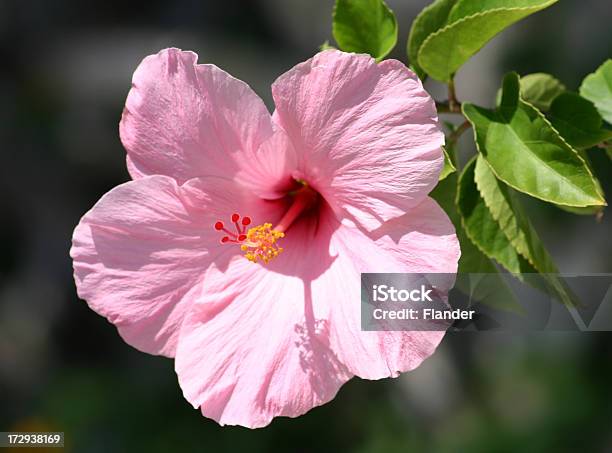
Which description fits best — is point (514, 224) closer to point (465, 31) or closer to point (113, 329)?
point (465, 31)

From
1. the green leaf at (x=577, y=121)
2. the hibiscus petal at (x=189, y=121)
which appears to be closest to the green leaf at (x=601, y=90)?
the green leaf at (x=577, y=121)

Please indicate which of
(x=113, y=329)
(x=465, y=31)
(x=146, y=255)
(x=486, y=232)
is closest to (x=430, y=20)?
(x=465, y=31)

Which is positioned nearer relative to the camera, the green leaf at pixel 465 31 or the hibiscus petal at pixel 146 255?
the green leaf at pixel 465 31

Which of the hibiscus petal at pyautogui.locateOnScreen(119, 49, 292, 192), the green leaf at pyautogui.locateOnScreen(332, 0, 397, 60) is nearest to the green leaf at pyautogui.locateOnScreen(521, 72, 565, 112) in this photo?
the green leaf at pyautogui.locateOnScreen(332, 0, 397, 60)

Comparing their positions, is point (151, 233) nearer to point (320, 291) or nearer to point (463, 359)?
Answer: point (320, 291)

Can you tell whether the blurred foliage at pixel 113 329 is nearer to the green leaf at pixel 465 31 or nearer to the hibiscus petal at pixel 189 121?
the green leaf at pixel 465 31

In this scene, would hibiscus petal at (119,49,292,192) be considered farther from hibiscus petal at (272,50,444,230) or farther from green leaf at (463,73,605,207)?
green leaf at (463,73,605,207)
